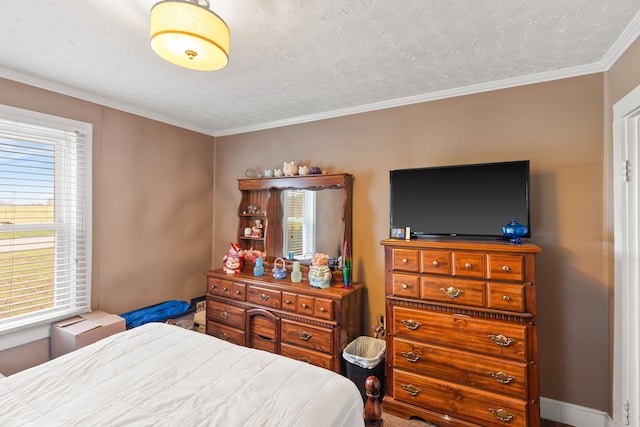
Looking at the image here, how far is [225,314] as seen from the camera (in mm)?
3037

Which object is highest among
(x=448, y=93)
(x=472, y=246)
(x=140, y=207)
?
(x=448, y=93)

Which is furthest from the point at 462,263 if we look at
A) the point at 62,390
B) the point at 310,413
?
the point at 62,390

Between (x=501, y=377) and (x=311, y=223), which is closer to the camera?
(x=501, y=377)

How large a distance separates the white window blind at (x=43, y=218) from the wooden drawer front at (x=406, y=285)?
2742mm

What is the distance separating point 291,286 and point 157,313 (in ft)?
4.89

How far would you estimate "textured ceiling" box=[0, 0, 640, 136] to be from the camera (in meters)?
1.55

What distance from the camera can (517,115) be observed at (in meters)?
2.36

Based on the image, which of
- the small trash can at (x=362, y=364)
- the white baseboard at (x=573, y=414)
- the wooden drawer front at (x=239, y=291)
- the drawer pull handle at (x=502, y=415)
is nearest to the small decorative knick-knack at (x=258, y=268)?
the wooden drawer front at (x=239, y=291)

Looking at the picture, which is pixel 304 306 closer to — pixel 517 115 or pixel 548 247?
pixel 548 247

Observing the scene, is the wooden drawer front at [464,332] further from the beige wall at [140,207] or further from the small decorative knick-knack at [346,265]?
the beige wall at [140,207]

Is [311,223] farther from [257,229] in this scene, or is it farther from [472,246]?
[472,246]

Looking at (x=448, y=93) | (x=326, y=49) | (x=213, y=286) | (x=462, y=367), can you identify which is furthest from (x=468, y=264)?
(x=213, y=286)

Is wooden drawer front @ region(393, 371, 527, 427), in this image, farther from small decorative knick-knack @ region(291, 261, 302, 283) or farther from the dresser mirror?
the dresser mirror

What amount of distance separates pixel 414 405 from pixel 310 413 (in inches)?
53.5
